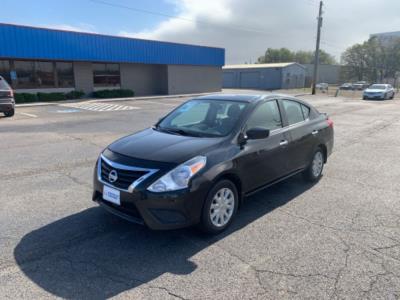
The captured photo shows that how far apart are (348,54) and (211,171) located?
8333 centimetres

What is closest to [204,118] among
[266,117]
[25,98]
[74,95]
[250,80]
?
[266,117]

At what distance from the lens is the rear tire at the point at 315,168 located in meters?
5.41

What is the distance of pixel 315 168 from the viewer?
18.2ft

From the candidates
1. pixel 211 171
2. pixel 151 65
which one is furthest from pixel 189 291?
pixel 151 65

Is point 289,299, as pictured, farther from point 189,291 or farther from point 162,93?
point 162,93

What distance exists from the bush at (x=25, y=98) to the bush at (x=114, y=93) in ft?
15.8

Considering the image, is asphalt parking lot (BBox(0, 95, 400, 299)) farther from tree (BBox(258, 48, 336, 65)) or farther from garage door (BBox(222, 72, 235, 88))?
tree (BBox(258, 48, 336, 65))

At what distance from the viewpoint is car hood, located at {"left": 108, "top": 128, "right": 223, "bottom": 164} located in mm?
3395

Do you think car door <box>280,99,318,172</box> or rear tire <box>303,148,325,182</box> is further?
rear tire <box>303,148,325,182</box>

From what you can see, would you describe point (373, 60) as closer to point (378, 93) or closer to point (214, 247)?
point (378, 93)

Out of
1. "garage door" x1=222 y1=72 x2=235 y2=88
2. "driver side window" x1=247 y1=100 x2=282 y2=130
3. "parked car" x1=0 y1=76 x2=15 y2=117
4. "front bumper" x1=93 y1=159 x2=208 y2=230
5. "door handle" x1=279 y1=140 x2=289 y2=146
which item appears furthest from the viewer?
"garage door" x1=222 y1=72 x2=235 y2=88

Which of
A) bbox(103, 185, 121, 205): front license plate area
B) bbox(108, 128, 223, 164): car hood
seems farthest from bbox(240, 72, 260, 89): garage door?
bbox(103, 185, 121, 205): front license plate area

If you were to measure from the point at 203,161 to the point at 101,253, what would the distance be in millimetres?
1405

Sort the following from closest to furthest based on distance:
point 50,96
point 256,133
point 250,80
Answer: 1. point 256,133
2. point 50,96
3. point 250,80
